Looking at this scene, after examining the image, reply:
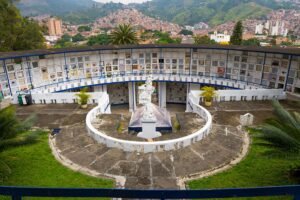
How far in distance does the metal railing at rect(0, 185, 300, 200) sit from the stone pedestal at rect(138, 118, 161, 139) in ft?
29.1

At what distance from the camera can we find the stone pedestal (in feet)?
43.5

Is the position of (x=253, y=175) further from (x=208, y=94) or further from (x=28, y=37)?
(x=28, y=37)

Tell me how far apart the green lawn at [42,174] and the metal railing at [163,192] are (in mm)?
5322

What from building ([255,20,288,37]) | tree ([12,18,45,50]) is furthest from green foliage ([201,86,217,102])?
building ([255,20,288,37])

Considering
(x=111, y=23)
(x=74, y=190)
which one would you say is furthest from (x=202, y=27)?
(x=74, y=190)

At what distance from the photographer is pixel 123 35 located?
1414 inches

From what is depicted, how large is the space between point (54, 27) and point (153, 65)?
133024 millimetres

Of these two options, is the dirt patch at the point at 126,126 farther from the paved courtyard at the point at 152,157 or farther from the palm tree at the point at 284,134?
the palm tree at the point at 284,134

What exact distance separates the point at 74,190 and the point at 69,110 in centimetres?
1451

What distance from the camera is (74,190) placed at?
4367 millimetres

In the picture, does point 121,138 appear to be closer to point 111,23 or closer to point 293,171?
point 293,171

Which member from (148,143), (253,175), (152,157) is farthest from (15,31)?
(253,175)

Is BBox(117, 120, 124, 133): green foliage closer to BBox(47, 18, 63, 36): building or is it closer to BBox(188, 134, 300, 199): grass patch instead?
BBox(188, 134, 300, 199): grass patch

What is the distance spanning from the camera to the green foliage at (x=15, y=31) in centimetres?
2959
